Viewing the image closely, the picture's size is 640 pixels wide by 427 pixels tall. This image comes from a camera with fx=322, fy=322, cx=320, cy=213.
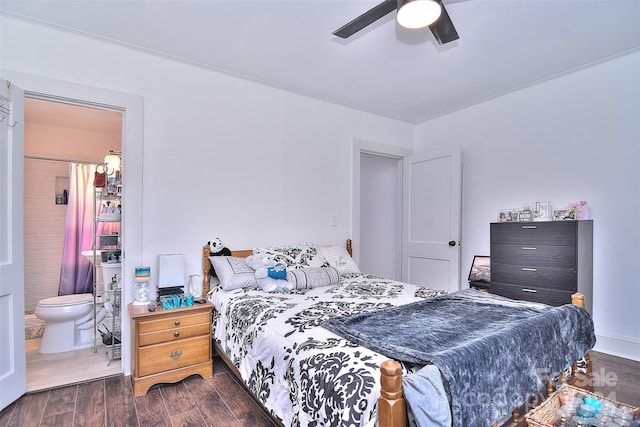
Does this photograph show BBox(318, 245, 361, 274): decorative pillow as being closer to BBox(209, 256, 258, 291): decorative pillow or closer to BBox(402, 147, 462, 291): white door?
BBox(209, 256, 258, 291): decorative pillow

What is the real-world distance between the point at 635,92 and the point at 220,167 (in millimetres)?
3726

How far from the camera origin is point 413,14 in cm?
177

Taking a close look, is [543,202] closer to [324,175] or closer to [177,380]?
[324,175]

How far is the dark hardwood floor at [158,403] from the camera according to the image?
1947mm

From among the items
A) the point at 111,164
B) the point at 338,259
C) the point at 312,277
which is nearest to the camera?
the point at 312,277

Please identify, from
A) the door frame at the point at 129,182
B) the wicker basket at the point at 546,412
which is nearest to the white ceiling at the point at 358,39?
the door frame at the point at 129,182

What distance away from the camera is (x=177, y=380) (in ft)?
7.64

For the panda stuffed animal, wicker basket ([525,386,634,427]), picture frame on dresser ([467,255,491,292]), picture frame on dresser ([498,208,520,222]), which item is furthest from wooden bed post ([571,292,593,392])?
the panda stuffed animal

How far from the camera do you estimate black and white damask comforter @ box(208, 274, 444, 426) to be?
1175 millimetres

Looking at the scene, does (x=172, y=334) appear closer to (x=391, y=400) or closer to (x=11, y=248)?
(x=11, y=248)

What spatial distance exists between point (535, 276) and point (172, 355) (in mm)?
3135

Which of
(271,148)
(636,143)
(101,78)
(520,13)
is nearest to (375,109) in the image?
(271,148)

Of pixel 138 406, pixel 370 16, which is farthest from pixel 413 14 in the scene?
pixel 138 406

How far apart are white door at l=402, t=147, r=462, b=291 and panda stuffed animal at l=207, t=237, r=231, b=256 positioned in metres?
2.54
